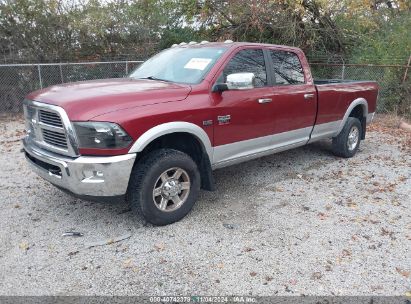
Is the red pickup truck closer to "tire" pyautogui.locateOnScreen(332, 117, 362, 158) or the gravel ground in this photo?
the gravel ground

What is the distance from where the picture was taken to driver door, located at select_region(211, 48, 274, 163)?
Result: 14.4 feet

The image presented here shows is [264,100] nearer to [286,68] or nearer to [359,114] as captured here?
[286,68]

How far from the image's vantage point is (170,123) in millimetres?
3840

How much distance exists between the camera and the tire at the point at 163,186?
379cm

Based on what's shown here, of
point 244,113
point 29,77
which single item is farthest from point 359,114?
point 29,77

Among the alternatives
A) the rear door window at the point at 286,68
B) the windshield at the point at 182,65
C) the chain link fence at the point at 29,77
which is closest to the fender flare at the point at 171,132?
the windshield at the point at 182,65

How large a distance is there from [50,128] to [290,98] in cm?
320

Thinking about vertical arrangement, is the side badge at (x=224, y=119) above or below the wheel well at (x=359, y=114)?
above

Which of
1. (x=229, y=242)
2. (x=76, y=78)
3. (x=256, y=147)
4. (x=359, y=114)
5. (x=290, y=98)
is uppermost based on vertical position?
(x=76, y=78)

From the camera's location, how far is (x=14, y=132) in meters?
8.73

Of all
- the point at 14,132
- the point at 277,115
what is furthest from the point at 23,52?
the point at 277,115

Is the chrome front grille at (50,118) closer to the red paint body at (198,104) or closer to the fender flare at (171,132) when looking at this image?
the red paint body at (198,104)

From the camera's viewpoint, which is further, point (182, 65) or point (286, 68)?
point (286, 68)

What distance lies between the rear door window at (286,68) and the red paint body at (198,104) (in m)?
0.10
